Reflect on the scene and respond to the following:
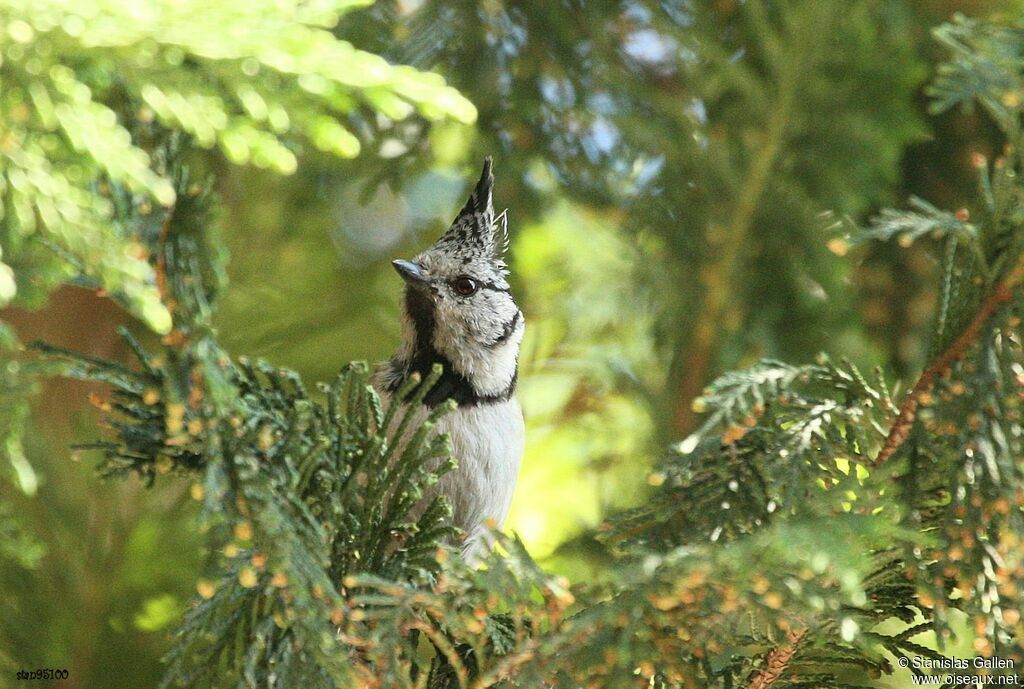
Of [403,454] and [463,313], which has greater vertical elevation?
[463,313]

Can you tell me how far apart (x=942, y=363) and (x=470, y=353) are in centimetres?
70

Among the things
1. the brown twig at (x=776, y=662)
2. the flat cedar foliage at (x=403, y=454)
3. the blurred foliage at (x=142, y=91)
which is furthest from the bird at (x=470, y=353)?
the blurred foliage at (x=142, y=91)

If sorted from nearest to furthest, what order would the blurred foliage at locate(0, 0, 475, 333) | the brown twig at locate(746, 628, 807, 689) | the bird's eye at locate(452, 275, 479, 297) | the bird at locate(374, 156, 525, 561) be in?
the blurred foliage at locate(0, 0, 475, 333), the brown twig at locate(746, 628, 807, 689), the bird at locate(374, 156, 525, 561), the bird's eye at locate(452, 275, 479, 297)

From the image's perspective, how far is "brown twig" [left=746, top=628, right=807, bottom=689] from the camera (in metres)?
1.00

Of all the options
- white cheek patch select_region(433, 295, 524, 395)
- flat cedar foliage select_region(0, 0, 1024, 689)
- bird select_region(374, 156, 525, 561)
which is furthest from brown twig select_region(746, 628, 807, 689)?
white cheek patch select_region(433, 295, 524, 395)

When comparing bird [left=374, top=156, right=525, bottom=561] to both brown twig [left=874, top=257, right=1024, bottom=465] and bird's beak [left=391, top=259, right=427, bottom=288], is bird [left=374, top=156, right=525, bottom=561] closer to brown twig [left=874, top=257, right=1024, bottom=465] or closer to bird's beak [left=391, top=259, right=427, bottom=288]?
bird's beak [left=391, top=259, right=427, bottom=288]

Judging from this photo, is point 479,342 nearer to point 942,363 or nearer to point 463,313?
point 463,313

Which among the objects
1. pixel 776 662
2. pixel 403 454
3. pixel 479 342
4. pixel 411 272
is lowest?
pixel 776 662

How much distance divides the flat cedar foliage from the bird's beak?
476mm

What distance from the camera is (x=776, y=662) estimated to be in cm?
104

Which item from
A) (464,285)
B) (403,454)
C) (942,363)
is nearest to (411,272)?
(464,285)

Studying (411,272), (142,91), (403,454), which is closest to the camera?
(142,91)

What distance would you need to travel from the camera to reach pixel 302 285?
2.02 meters

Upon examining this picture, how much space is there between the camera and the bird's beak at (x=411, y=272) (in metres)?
1.49
